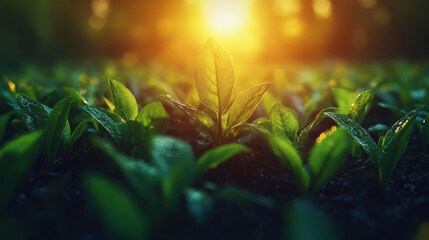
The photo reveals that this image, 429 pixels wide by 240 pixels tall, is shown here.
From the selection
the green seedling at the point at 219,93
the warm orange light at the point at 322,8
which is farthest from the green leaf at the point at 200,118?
the warm orange light at the point at 322,8

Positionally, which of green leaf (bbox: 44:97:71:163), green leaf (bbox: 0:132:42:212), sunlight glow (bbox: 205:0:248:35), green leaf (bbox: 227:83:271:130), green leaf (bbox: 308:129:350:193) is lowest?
green leaf (bbox: 308:129:350:193)

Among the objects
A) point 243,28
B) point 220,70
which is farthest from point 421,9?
point 220,70

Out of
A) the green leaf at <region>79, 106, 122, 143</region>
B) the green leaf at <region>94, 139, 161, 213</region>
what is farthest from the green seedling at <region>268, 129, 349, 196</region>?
the green leaf at <region>79, 106, 122, 143</region>

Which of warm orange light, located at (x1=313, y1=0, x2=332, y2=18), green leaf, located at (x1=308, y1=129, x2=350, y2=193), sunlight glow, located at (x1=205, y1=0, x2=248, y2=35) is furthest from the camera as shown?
sunlight glow, located at (x1=205, y1=0, x2=248, y2=35)

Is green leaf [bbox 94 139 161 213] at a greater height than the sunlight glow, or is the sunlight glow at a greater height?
the sunlight glow

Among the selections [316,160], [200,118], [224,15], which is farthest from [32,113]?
[224,15]

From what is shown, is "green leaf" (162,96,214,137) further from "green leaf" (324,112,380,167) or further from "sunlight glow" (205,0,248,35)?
"sunlight glow" (205,0,248,35)

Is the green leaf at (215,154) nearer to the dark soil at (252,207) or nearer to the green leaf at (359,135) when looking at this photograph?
the dark soil at (252,207)
